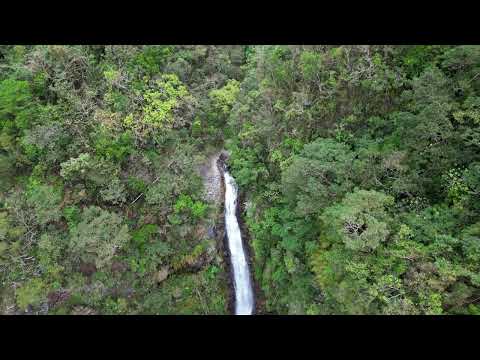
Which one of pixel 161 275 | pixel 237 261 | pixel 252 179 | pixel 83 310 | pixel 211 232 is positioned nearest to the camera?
pixel 83 310

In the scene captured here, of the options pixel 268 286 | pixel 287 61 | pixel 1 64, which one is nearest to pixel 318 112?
pixel 287 61

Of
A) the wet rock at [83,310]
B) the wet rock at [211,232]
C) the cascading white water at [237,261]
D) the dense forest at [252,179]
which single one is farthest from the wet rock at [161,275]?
the cascading white water at [237,261]

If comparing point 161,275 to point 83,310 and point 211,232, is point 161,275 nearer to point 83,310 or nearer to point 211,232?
point 211,232

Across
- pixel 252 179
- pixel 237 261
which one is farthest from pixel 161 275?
pixel 252 179

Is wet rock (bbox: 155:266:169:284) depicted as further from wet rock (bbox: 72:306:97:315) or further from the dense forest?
wet rock (bbox: 72:306:97:315)

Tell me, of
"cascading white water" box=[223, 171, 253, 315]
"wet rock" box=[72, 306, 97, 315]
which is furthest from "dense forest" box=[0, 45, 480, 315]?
"cascading white water" box=[223, 171, 253, 315]

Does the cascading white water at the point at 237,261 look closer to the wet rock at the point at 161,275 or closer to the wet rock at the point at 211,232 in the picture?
the wet rock at the point at 211,232
